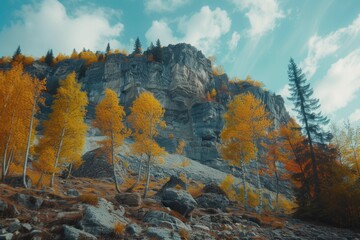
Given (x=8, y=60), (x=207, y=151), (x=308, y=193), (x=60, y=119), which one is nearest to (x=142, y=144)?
(x=60, y=119)

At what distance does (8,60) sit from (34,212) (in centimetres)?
12545

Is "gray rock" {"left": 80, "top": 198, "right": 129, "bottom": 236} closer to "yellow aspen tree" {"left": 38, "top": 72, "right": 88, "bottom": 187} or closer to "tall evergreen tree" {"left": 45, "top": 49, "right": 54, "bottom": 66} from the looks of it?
"yellow aspen tree" {"left": 38, "top": 72, "right": 88, "bottom": 187}

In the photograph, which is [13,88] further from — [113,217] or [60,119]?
[113,217]

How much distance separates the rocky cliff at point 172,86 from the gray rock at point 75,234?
67307 millimetres

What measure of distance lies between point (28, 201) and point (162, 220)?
6018 millimetres

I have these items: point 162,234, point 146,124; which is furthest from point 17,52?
point 162,234

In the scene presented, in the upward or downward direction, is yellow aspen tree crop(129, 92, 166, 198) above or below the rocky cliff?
below

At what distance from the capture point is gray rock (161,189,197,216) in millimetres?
14141

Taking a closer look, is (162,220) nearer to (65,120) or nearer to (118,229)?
(118,229)

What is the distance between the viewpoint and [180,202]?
14.4m

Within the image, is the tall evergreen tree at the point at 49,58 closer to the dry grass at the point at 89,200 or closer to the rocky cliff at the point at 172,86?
the rocky cliff at the point at 172,86


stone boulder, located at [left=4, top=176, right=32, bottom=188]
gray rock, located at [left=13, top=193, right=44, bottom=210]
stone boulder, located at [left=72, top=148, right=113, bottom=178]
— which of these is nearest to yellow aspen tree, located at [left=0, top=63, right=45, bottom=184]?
stone boulder, located at [left=4, top=176, right=32, bottom=188]

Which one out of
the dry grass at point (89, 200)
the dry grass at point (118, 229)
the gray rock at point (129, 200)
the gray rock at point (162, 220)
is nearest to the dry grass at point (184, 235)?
the gray rock at point (162, 220)

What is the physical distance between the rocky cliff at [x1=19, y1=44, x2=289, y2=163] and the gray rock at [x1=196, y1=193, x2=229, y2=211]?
53.8m
